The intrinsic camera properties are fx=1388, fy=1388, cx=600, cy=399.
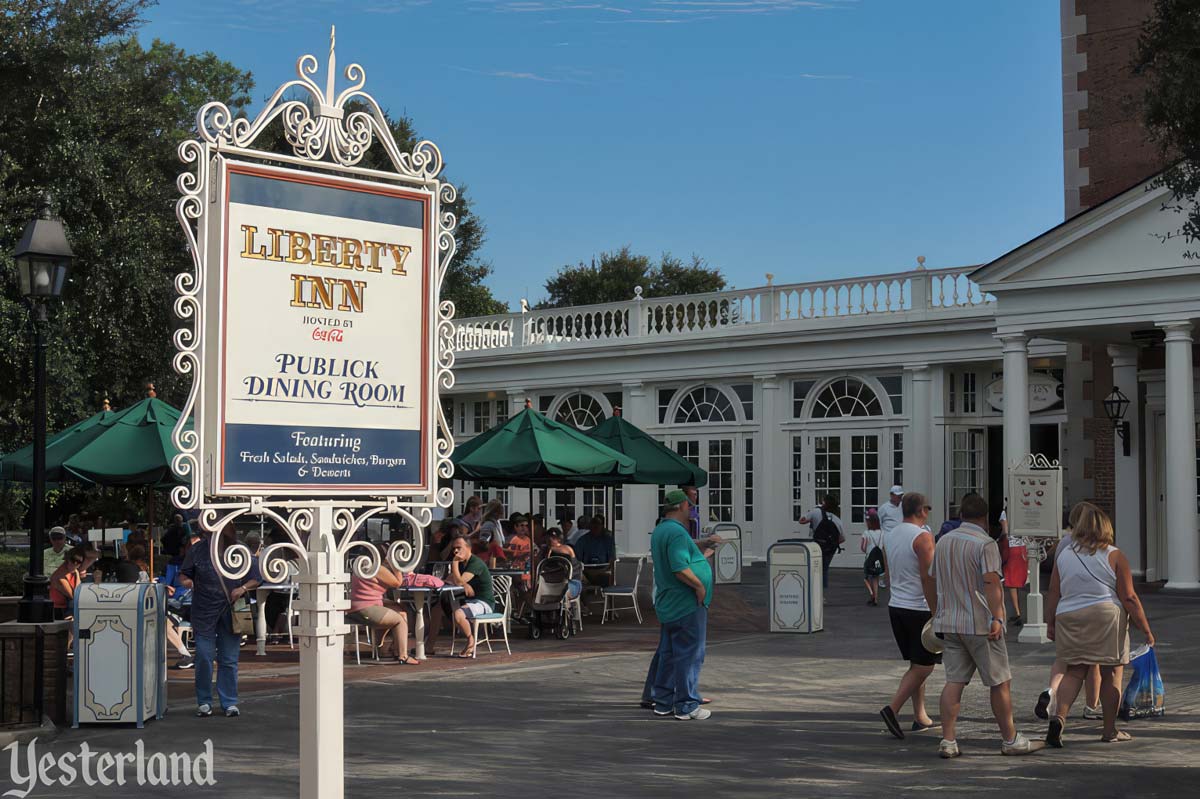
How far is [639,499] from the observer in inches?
1209

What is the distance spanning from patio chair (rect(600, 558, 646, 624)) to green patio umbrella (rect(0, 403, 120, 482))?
22.0ft

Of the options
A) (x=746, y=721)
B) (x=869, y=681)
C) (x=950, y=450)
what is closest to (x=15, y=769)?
(x=746, y=721)

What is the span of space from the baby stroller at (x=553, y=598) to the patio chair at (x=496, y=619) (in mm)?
384

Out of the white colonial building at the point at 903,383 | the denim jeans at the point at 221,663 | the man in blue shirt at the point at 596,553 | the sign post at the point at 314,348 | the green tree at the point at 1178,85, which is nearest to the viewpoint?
the sign post at the point at 314,348

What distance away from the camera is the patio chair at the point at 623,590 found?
18.4 m

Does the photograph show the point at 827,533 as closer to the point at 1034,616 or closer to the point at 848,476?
the point at 848,476

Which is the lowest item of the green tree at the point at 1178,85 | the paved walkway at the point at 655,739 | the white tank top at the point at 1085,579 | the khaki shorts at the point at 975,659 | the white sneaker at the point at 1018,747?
the paved walkway at the point at 655,739

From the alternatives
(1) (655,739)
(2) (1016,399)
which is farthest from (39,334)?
(2) (1016,399)

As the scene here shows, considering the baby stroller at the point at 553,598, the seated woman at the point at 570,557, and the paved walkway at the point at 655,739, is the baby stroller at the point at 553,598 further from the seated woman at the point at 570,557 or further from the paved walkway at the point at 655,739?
the paved walkway at the point at 655,739

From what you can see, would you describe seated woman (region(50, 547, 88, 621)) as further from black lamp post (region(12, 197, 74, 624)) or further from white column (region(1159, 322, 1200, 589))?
white column (region(1159, 322, 1200, 589))

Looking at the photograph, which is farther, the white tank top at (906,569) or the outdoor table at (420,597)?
the outdoor table at (420,597)

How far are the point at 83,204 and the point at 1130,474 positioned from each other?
717 inches

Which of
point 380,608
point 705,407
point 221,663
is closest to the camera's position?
point 221,663

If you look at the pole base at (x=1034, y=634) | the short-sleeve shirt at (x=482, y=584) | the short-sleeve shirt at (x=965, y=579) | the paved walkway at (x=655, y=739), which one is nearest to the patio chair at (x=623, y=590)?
the short-sleeve shirt at (x=482, y=584)
